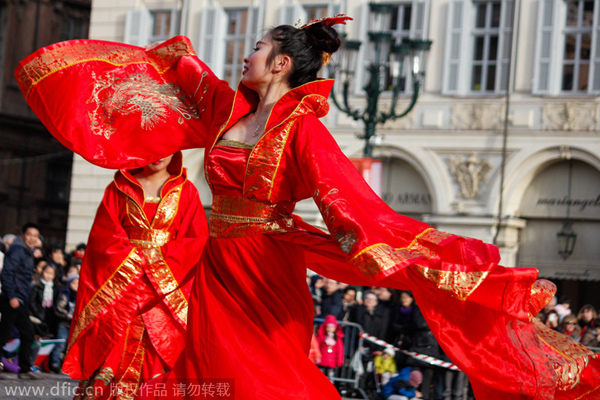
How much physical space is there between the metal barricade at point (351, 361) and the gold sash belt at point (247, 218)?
5841 mm

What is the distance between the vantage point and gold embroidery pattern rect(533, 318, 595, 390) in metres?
3.87

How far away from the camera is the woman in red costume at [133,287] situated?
5801mm

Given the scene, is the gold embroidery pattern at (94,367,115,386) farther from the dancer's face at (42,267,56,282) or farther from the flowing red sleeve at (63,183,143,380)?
the dancer's face at (42,267,56,282)

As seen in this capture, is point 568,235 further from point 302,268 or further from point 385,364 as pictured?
point 302,268

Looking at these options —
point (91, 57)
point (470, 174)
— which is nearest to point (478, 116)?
point (470, 174)

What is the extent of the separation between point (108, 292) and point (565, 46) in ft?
40.9

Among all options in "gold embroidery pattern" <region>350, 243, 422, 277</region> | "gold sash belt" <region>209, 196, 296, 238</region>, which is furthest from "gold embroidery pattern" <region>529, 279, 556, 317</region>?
"gold sash belt" <region>209, 196, 296, 238</region>

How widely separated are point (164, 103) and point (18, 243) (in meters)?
4.87

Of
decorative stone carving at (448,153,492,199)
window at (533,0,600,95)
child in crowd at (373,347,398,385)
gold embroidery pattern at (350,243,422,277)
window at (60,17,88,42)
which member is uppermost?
window at (60,17,88,42)

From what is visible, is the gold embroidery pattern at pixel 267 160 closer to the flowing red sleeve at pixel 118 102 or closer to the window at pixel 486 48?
the flowing red sleeve at pixel 118 102

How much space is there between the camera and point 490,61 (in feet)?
55.5

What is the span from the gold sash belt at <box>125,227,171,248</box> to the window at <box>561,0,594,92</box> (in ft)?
38.7

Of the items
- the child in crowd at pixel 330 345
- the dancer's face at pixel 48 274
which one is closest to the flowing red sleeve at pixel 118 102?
the child in crowd at pixel 330 345

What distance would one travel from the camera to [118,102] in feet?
14.9
